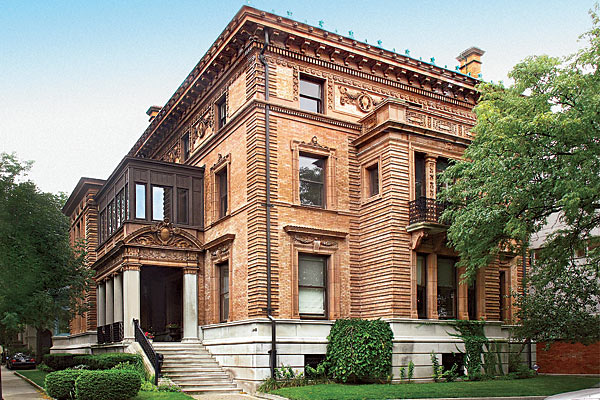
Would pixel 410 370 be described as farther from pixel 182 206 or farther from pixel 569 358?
pixel 569 358

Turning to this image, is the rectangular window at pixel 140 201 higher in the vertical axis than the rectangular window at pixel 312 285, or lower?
higher

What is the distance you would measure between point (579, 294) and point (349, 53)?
1288 centimetres

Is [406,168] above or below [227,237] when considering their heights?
above

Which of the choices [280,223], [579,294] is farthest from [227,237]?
[579,294]

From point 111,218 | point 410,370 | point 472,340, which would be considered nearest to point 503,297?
point 472,340

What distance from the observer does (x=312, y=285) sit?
23.2 metres

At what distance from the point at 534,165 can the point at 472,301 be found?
8735 millimetres

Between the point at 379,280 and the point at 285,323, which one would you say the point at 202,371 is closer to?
the point at 285,323

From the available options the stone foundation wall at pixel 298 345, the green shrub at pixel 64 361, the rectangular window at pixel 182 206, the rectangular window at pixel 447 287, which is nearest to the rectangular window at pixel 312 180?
the stone foundation wall at pixel 298 345

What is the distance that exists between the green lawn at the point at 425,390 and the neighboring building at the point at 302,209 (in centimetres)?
200

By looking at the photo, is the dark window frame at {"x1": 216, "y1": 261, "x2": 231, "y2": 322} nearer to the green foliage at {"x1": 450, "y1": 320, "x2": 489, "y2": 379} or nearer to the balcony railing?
the balcony railing

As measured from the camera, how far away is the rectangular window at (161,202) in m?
26.7

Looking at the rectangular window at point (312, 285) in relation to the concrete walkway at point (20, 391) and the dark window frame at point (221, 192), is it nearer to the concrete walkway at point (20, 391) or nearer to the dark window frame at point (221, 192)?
the dark window frame at point (221, 192)

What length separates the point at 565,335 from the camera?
24.3m
